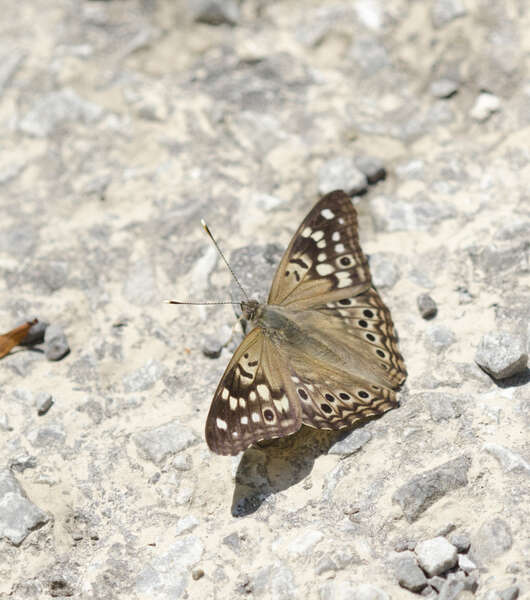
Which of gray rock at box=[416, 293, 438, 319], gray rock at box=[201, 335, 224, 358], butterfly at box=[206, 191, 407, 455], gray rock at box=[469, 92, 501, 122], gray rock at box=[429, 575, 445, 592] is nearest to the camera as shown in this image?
gray rock at box=[429, 575, 445, 592]

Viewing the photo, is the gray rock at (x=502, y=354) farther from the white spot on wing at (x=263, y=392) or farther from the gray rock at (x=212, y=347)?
the gray rock at (x=212, y=347)

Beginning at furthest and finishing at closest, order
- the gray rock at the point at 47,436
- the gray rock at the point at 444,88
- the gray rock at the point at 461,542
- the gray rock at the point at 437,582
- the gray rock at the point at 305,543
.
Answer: the gray rock at the point at 444,88 < the gray rock at the point at 47,436 < the gray rock at the point at 305,543 < the gray rock at the point at 461,542 < the gray rock at the point at 437,582

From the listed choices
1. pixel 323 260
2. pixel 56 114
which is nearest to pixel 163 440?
pixel 323 260

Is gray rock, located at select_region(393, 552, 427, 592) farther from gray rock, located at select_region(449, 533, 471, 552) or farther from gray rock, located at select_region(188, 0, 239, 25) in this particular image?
gray rock, located at select_region(188, 0, 239, 25)

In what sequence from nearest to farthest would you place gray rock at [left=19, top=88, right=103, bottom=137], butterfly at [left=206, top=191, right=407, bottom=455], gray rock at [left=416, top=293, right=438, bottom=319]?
butterfly at [left=206, top=191, right=407, bottom=455]
gray rock at [left=416, top=293, right=438, bottom=319]
gray rock at [left=19, top=88, right=103, bottom=137]

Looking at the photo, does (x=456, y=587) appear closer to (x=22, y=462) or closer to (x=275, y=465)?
(x=275, y=465)

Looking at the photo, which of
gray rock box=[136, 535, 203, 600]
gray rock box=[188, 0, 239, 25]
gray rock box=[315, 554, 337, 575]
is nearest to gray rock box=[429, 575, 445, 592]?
gray rock box=[315, 554, 337, 575]

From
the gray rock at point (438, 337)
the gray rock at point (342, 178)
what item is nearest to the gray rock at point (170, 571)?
the gray rock at point (438, 337)

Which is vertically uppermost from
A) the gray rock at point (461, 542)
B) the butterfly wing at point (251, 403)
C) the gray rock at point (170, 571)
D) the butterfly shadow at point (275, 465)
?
the butterfly wing at point (251, 403)
